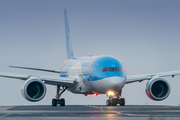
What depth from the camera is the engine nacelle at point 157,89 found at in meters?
38.4

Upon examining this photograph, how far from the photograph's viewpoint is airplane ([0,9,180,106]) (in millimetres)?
36438

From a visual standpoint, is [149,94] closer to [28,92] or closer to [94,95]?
[94,95]

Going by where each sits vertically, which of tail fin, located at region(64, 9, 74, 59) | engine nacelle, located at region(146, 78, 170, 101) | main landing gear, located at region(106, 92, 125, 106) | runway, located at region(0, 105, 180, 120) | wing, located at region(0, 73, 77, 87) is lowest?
runway, located at region(0, 105, 180, 120)

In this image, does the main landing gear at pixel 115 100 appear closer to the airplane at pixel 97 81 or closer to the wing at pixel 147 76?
the airplane at pixel 97 81

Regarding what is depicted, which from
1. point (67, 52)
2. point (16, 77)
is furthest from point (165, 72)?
point (67, 52)

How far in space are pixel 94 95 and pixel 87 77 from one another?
2911mm

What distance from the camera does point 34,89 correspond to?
3681cm

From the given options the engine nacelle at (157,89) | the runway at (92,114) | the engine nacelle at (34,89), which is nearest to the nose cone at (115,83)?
the engine nacelle at (157,89)

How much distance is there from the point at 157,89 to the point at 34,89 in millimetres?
10865

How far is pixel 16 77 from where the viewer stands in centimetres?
3828

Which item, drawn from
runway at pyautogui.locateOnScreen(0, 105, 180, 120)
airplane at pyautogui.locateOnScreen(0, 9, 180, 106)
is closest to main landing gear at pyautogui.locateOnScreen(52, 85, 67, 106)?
airplane at pyautogui.locateOnScreen(0, 9, 180, 106)

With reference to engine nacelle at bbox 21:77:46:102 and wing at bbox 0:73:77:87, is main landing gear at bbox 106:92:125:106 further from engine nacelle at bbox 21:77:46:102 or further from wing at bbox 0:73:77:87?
engine nacelle at bbox 21:77:46:102

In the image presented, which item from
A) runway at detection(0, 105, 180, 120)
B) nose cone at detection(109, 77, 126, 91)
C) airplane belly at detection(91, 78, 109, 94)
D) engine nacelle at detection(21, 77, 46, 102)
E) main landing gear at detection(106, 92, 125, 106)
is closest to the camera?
runway at detection(0, 105, 180, 120)

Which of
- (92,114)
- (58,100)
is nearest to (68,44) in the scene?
(58,100)
